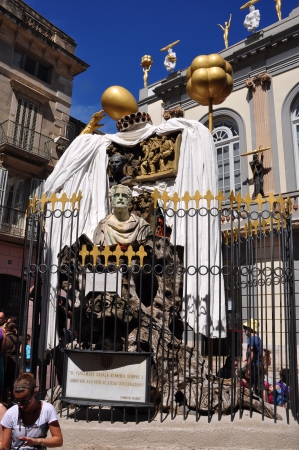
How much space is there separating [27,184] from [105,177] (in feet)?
41.1

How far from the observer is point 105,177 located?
24.1 ft

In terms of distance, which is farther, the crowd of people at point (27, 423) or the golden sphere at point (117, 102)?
the golden sphere at point (117, 102)

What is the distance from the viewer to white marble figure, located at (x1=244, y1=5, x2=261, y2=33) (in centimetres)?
1833

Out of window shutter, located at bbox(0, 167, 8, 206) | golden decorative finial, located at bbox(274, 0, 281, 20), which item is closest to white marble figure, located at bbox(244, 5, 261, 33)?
golden decorative finial, located at bbox(274, 0, 281, 20)

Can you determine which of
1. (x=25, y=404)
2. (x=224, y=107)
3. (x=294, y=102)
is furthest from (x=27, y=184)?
(x=25, y=404)

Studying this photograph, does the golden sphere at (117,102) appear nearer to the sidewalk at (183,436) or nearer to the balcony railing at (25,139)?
the sidewalk at (183,436)

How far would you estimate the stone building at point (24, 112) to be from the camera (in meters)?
17.3

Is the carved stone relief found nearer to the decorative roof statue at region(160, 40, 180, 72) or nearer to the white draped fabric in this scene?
the white draped fabric

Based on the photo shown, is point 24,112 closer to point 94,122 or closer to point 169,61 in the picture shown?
point 169,61

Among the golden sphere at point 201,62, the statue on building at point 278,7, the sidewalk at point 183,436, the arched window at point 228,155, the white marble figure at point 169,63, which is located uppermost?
the statue on building at point 278,7

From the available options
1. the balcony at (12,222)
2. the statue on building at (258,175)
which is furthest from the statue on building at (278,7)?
the balcony at (12,222)

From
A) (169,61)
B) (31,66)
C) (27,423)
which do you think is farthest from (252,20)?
(27,423)

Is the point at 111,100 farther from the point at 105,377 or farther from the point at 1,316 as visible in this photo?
the point at 105,377

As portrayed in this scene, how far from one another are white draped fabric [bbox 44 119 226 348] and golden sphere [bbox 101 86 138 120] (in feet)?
1.53
